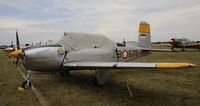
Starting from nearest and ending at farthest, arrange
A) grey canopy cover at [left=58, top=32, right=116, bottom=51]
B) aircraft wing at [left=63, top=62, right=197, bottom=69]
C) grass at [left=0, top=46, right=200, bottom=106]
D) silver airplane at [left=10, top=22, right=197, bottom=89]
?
aircraft wing at [left=63, top=62, right=197, bottom=69] → grass at [left=0, top=46, right=200, bottom=106] → silver airplane at [left=10, top=22, right=197, bottom=89] → grey canopy cover at [left=58, top=32, right=116, bottom=51]

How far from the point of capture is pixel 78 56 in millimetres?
8828

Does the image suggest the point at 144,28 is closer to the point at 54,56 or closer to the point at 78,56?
the point at 78,56

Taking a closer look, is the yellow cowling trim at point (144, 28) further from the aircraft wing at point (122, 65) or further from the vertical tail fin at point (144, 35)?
the aircraft wing at point (122, 65)

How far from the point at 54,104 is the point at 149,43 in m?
8.86

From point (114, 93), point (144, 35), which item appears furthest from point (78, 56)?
point (144, 35)

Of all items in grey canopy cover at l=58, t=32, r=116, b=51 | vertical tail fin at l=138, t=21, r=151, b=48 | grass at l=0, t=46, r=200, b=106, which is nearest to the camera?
grass at l=0, t=46, r=200, b=106

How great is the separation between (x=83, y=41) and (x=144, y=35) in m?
5.17

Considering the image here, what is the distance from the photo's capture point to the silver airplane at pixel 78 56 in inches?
311

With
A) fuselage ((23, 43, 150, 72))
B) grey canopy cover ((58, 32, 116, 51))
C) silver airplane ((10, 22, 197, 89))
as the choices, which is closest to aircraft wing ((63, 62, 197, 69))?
silver airplane ((10, 22, 197, 89))

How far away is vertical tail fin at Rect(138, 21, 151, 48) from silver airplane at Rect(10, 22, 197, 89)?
8.21 feet

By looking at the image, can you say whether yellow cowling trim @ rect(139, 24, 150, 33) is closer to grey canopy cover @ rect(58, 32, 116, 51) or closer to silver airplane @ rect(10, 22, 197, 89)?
silver airplane @ rect(10, 22, 197, 89)

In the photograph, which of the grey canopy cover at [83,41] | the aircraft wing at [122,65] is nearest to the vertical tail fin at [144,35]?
the grey canopy cover at [83,41]

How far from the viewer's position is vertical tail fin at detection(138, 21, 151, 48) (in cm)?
1331

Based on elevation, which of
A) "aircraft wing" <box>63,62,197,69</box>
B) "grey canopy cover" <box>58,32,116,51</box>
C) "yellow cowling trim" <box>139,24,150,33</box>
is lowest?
"aircraft wing" <box>63,62,197,69</box>
